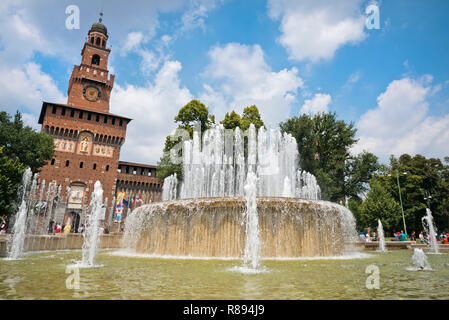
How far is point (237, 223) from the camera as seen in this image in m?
8.55

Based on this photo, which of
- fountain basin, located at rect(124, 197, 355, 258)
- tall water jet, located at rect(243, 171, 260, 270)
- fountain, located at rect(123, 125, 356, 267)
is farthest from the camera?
fountain basin, located at rect(124, 197, 355, 258)

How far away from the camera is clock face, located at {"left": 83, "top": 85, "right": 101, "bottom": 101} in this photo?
4134cm

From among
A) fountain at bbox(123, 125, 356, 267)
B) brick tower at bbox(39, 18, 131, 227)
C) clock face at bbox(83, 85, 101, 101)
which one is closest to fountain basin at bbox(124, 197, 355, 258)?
fountain at bbox(123, 125, 356, 267)

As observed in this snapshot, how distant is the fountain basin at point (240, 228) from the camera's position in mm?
8438

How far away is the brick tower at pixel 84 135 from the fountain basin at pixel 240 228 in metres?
31.7

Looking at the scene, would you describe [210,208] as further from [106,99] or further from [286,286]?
[106,99]

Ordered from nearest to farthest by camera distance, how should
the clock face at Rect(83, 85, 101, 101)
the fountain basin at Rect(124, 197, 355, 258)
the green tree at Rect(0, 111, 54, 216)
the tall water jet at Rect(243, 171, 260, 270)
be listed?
the tall water jet at Rect(243, 171, 260, 270) → the fountain basin at Rect(124, 197, 355, 258) → the green tree at Rect(0, 111, 54, 216) → the clock face at Rect(83, 85, 101, 101)

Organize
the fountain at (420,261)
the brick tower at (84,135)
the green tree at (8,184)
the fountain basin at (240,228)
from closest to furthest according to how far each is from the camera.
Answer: the fountain at (420,261)
the fountain basin at (240,228)
the green tree at (8,184)
the brick tower at (84,135)

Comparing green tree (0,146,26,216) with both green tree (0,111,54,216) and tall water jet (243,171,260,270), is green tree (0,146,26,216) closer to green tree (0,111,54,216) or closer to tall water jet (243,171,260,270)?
green tree (0,111,54,216)

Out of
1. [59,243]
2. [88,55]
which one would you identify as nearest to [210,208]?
[59,243]

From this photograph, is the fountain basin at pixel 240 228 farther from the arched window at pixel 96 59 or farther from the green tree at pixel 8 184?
the arched window at pixel 96 59

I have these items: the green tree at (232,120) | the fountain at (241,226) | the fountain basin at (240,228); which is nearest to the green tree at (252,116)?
the green tree at (232,120)

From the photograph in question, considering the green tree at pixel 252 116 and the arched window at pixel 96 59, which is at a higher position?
the arched window at pixel 96 59
